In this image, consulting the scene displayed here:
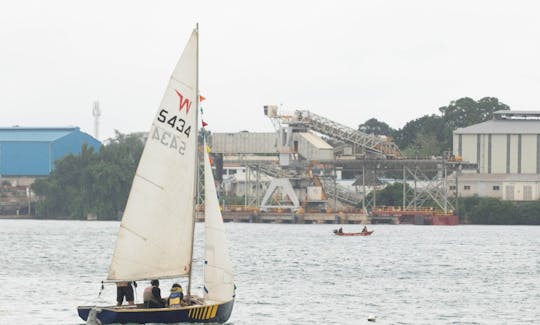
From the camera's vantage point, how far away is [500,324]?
191ft

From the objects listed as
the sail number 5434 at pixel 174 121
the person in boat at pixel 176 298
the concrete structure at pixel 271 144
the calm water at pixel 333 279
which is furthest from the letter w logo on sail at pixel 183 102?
the concrete structure at pixel 271 144

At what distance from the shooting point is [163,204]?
1981 inches

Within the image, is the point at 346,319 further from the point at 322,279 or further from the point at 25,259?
the point at 25,259

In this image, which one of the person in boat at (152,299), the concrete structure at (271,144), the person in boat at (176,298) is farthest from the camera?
the concrete structure at (271,144)

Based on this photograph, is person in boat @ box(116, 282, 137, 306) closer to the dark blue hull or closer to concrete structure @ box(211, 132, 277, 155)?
the dark blue hull

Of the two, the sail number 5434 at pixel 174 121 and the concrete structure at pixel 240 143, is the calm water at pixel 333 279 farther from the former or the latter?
the concrete structure at pixel 240 143

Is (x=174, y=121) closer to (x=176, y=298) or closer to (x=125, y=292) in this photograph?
(x=176, y=298)

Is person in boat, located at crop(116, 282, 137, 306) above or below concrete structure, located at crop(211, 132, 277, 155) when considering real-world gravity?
below

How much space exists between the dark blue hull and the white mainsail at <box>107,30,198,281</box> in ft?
4.03

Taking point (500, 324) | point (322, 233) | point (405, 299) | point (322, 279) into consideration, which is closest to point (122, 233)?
point (500, 324)

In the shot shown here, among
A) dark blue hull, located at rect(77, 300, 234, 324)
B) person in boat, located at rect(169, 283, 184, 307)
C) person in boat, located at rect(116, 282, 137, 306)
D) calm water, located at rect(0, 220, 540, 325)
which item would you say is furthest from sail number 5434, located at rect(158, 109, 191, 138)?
calm water, located at rect(0, 220, 540, 325)

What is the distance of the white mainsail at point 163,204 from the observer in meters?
49.7

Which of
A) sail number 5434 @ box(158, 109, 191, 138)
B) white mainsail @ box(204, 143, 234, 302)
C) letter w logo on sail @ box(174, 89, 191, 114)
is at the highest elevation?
letter w logo on sail @ box(174, 89, 191, 114)

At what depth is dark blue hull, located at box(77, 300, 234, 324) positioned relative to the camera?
161 ft
